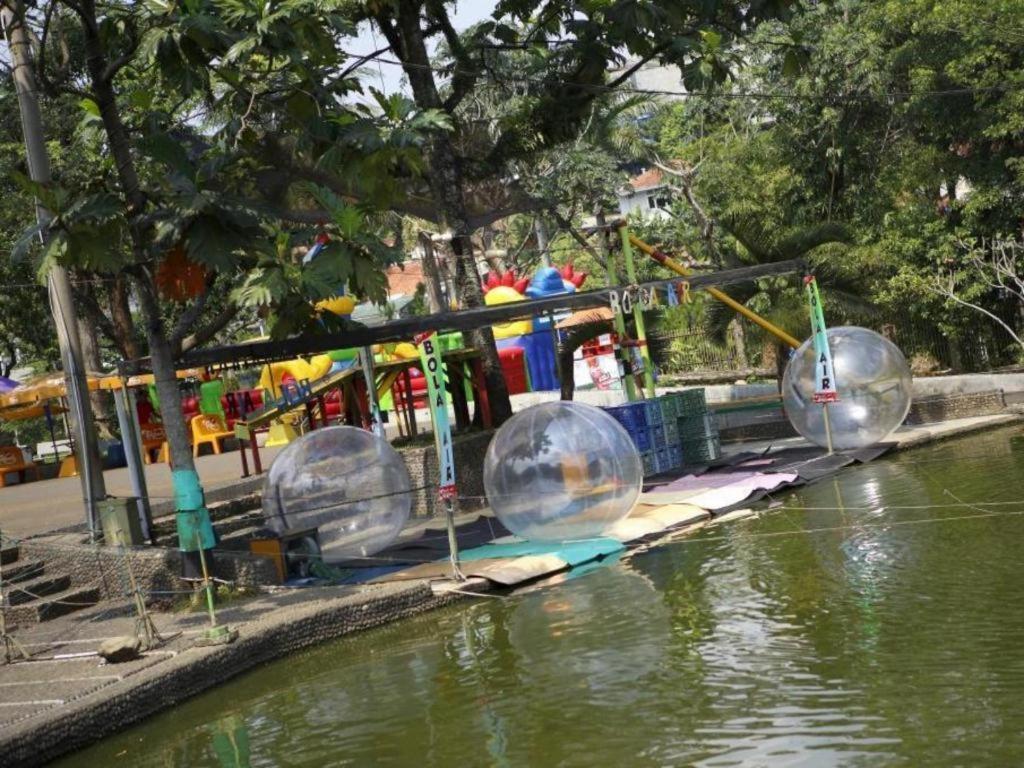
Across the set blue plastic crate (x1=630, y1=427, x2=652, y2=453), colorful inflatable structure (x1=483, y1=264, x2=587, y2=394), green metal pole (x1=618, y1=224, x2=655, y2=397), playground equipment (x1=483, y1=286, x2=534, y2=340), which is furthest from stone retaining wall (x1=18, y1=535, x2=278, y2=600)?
colorful inflatable structure (x1=483, y1=264, x2=587, y2=394)

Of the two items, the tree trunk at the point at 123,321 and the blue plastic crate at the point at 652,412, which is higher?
the tree trunk at the point at 123,321

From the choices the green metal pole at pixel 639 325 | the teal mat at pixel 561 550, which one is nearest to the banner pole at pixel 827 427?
→ the green metal pole at pixel 639 325

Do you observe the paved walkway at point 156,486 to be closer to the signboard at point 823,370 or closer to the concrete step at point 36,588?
the signboard at point 823,370

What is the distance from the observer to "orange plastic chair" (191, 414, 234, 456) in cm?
3328

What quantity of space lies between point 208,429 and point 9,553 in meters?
17.6

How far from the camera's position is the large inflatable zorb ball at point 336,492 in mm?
14750

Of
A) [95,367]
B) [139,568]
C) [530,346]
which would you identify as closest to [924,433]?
[139,568]

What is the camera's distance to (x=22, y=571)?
1507 centimetres

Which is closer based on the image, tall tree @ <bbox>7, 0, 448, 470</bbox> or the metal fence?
tall tree @ <bbox>7, 0, 448, 470</bbox>

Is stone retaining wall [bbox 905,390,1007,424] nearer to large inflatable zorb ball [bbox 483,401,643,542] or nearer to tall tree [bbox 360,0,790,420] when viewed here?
tall tree [bbox 360,0,790,420]

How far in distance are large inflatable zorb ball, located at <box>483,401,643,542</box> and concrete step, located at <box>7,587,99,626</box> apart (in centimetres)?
444

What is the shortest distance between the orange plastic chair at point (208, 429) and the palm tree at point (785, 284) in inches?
534

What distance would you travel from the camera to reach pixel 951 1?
25297 millimetres

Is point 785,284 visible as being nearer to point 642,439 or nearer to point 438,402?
point 642,439
